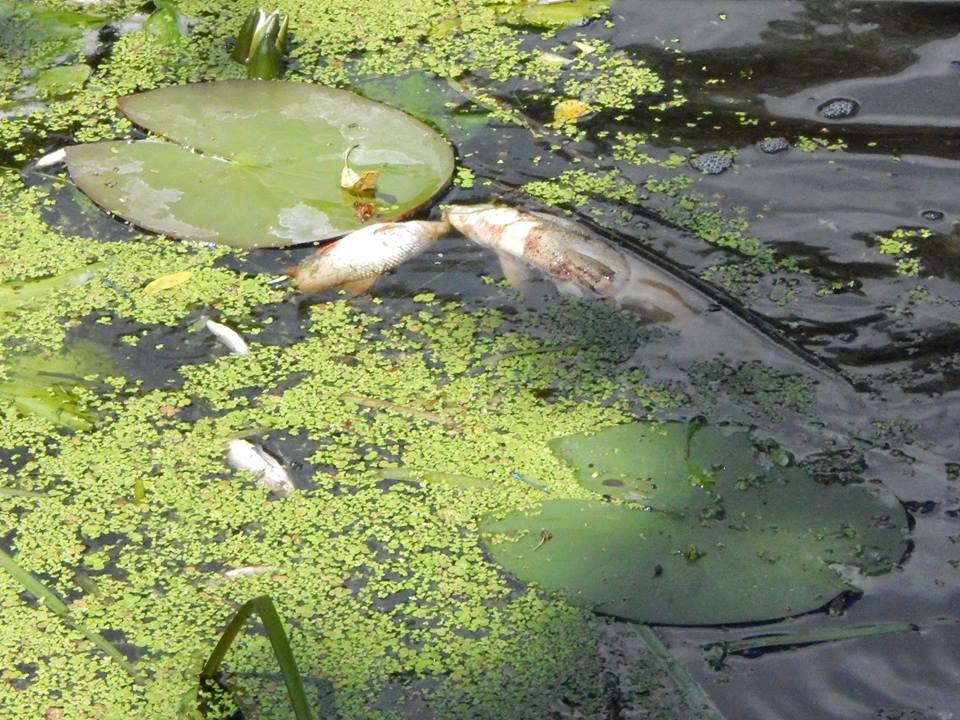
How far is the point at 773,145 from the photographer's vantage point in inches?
110

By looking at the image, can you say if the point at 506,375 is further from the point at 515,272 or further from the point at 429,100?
the point at 429,100

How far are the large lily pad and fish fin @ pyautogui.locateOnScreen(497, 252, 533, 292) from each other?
1.76 ft

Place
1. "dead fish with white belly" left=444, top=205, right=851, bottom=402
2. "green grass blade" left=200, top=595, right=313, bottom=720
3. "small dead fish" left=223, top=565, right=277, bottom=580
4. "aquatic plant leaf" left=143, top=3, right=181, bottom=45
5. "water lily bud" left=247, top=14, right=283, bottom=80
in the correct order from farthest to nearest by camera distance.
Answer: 1. "aquatic plant leaf" left=143, top=3, right=181, bottom=45
2. "water lily bud" left=247, top=14, right=283, bottom=80
3. "dead fish with white belly" left=444, top=205, right=851, bottom=402
4. "small dead fish" left=223, top=565, right=277, bottom=580
5. "green grass blade" left=200, top=595, right=313, bottom=720

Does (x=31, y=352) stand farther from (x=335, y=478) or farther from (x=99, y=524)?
(x=335, y=478)

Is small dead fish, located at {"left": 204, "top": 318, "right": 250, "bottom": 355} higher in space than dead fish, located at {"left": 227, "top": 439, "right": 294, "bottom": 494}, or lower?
higher

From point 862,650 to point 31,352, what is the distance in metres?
1.58

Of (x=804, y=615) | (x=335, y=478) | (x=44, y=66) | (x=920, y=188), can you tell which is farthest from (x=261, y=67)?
(x=804, y=615)

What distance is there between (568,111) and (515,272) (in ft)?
2.02

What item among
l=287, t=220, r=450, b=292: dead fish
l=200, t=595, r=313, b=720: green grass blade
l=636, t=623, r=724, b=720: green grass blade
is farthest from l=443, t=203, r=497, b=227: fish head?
l=200, t=595, r=313, b=720: green grass blade

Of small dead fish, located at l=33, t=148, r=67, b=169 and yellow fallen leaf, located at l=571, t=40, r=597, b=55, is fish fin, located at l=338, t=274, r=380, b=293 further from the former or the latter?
yellow fallen leaf, located at l=571, t=40, r=597, b=55

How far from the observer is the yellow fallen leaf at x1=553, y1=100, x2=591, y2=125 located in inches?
115

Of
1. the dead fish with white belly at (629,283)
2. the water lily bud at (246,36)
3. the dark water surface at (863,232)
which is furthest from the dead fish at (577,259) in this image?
the water lily bud at (246,36)

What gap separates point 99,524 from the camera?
2.02 metres

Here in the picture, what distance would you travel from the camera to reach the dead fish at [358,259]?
247 centimetres
